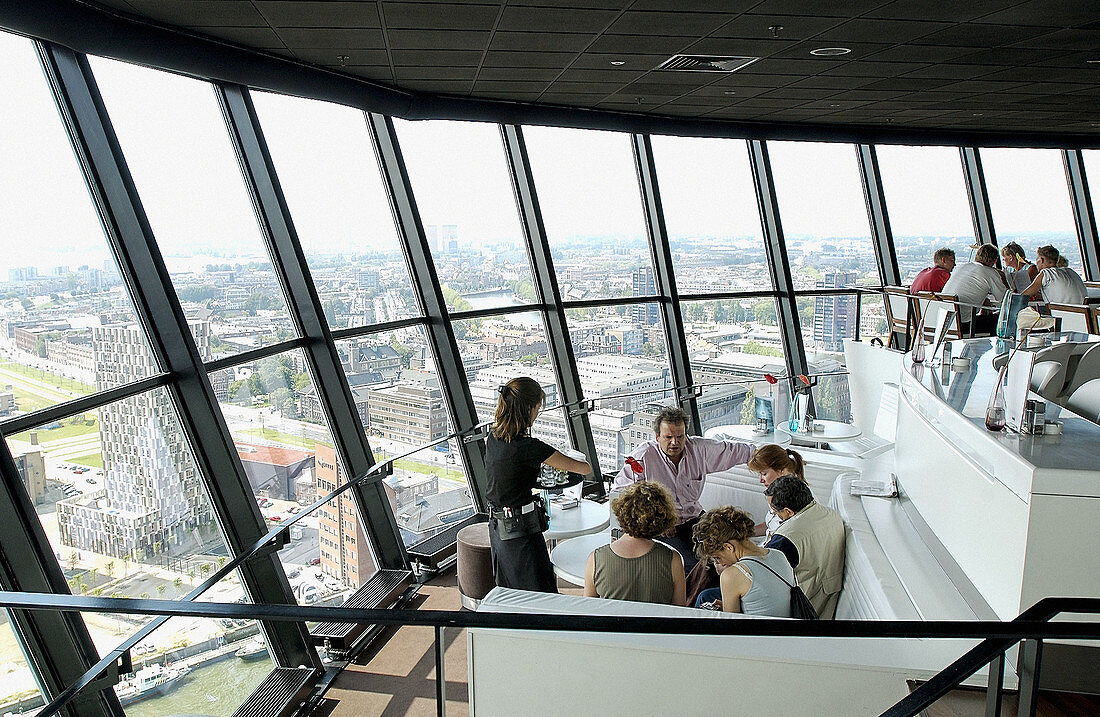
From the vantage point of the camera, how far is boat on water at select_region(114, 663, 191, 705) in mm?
3562

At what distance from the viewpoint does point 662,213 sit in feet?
26.5

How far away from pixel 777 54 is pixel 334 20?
2895 millimetres

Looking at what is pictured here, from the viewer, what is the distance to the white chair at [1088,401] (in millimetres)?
3363

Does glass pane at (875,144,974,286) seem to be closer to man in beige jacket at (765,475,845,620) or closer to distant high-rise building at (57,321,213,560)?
man in beige jacket at (765,475,845,620)

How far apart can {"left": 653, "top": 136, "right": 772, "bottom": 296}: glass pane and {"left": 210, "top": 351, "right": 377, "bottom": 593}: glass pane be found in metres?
4.34

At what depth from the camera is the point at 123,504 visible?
12.3 ft

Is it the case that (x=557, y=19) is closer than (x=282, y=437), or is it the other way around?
(x=557, y=19)

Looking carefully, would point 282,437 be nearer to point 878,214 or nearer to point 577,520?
point 577,520

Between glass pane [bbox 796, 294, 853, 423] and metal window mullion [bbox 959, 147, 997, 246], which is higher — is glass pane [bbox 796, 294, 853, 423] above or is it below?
below

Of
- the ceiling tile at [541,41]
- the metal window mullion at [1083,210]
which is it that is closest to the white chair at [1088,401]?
the ceiling tile at [541,41]

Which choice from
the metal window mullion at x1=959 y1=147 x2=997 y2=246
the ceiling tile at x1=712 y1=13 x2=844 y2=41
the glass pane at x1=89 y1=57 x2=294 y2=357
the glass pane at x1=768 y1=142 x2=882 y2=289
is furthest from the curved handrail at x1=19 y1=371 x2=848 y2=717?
the metal window mullion at x1=959 y1=147 x2=997 y2=246

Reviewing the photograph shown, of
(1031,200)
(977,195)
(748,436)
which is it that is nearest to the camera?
(748,436)

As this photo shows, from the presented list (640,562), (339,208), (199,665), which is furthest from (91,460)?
(339,208)

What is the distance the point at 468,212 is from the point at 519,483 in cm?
355
